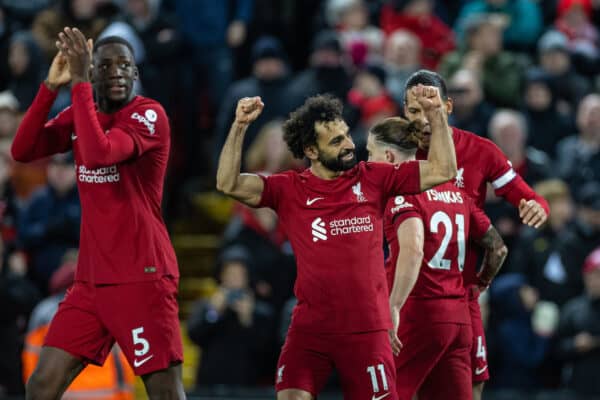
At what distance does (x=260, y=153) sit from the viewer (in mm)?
12820

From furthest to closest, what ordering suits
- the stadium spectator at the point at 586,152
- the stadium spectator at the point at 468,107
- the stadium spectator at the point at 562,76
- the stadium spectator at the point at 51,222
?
the stadium spectator at the point at 562,76 → the stadium spectator at the point at 468,107 → the stadium spectator at the point at 586,152 → the stadium spectator at the point at 51,222

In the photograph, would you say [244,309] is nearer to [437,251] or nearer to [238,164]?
[437,251]

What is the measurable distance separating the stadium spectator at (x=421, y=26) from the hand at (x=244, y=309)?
4.34 m

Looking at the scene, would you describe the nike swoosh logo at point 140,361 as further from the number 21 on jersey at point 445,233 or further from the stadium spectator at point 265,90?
the stadium spectator at point 265,90

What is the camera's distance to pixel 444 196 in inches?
307

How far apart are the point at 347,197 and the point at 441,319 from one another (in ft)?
2.97

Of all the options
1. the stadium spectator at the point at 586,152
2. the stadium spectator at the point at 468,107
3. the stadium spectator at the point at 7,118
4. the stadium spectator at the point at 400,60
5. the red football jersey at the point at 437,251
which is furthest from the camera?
the stadium spectator at the point at 400,60

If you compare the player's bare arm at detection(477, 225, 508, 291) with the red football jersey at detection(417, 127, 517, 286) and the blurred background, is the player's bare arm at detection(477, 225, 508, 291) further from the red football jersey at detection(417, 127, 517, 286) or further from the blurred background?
the blurred background

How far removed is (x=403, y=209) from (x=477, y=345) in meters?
0.95

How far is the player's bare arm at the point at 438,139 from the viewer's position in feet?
23.4

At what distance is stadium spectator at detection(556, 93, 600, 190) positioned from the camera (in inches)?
501

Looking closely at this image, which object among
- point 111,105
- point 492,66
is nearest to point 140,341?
point 111,105

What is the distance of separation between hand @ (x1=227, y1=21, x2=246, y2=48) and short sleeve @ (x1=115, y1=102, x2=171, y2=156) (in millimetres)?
7350

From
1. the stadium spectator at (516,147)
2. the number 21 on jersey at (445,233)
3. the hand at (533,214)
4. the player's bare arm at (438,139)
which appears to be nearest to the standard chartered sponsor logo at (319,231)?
the player's bare arm at (438,139)
